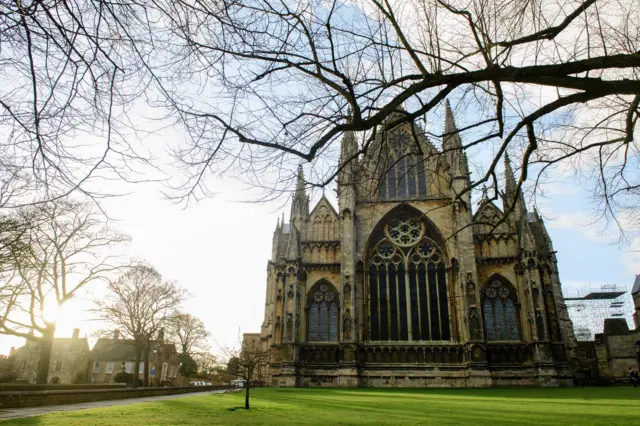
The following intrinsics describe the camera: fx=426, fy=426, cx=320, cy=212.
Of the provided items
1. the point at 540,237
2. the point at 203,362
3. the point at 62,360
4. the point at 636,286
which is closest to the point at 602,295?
the point at 636,286

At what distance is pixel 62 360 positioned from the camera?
177 feet

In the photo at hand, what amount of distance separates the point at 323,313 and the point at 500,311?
36.3 ft

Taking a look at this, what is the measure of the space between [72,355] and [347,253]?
45.7 m

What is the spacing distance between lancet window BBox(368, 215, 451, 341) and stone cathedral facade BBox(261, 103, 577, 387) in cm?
7

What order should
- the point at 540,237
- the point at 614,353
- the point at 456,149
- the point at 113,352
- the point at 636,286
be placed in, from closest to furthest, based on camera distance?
1. the point at 456,149
2. the point at 540,237
3. the point at 614,353
4. the point at 636,286
5. the point at 113,352

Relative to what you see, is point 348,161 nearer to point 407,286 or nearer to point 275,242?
point 407,286

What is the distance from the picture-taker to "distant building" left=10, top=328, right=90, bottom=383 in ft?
174

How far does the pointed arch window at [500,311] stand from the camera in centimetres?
2588

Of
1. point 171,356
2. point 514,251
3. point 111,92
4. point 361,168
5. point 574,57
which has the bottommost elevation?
point 171,356

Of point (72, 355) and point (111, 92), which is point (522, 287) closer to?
point (111, 92)

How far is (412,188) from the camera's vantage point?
3023 centimetres

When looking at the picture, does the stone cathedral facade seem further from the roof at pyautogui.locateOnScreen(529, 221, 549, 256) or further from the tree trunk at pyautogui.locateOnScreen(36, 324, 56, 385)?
the tree trunk at pyautogui.locateOnScreen(36, 324, 56, 385)

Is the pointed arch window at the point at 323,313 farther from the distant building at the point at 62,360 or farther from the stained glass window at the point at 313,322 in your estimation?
the distant building at the point at 62,360

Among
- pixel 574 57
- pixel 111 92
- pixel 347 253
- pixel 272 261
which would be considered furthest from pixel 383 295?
pixel 111 92
